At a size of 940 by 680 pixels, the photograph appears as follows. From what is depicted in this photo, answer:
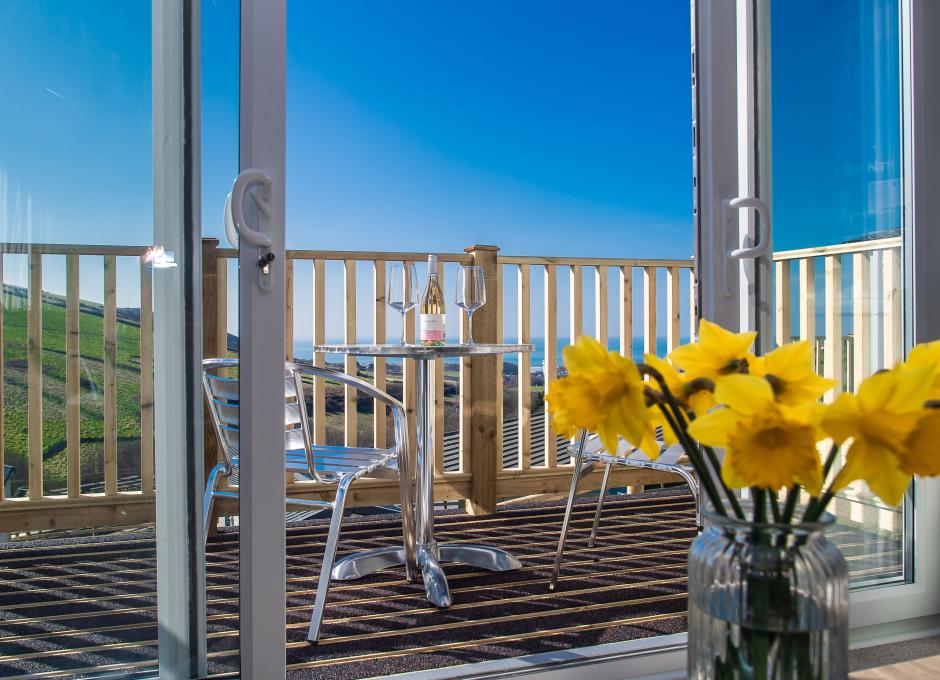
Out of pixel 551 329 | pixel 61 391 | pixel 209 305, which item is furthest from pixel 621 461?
pixel 61 391

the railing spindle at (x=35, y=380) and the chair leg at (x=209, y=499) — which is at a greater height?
the railing spindle at (x=35, y=380)

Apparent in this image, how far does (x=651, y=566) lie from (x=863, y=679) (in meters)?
1.80

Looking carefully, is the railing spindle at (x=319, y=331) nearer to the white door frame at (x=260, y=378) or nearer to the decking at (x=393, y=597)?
the decking at (x=393, y=597)

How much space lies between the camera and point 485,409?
130 inches

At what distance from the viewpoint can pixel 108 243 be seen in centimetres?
125

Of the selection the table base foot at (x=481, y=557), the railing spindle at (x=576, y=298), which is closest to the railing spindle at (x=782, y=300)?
the table base foot at (x=481, y=557)

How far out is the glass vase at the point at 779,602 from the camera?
1.60 ft

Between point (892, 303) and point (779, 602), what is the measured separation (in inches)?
64.2

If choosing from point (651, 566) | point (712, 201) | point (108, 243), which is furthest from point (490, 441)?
point (108, 243)

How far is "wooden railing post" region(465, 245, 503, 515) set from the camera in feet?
10.8

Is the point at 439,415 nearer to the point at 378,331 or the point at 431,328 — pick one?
the point at 378,331

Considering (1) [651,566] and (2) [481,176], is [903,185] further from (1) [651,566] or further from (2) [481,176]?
(2) [481,176]

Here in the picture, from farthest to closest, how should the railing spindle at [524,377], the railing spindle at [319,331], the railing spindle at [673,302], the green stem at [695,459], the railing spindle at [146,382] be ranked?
the railing spindle at [673,302], the railing spindle at [524,377], the railing spindle at [319,331], the railing spindle at [146,382], the green stem at [695,459]

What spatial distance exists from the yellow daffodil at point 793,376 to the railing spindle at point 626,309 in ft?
10.4
